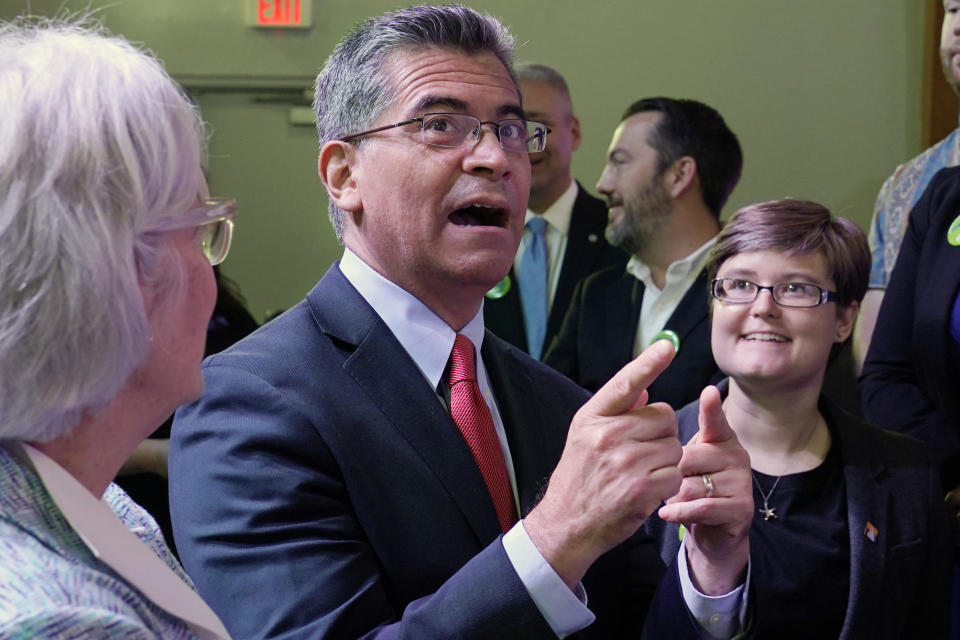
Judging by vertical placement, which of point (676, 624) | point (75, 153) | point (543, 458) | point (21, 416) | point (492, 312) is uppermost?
point (75, 153)

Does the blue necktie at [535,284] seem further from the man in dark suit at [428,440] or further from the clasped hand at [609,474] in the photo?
the clasped hand at [609,474]

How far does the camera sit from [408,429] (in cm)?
145

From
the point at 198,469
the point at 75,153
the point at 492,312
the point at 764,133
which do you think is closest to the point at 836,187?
the point at 764,133

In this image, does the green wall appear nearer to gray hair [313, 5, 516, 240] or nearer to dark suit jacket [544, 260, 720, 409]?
dark suit jacket [544, 260, 720, 409]

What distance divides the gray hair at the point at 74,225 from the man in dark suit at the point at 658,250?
6.65ft

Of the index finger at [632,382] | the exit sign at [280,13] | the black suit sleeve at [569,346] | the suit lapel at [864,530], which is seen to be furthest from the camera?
the exit sign at [280,13]

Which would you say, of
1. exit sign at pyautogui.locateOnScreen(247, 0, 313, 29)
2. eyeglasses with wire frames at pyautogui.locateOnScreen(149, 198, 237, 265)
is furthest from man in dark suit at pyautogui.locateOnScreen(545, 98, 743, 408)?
exit sign at pyautogui.locateOnScreen(247, 0, 313, 29)

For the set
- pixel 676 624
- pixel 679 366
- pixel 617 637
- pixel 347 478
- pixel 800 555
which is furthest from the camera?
pixel 679 366

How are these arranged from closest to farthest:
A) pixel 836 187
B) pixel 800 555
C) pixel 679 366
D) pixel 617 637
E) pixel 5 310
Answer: pixel 5 310
pixel 617 637
pixel 800 555
pixel 679 366
pixel 836 187

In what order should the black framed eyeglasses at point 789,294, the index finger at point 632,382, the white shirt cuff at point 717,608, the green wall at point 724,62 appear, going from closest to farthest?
the index finger at point 632,382 < the white shirt cuff at point 717,608 < the black framed eyeglasses at point 789,294 < the green wall at point 724,62

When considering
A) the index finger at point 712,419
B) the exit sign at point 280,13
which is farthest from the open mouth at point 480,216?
the exit sign at point 280,13

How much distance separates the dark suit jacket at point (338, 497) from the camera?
129cm

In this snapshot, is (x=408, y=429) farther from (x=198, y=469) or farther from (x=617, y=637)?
(x=617, y=637)

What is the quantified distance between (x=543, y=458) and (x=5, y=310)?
891 millimetres
